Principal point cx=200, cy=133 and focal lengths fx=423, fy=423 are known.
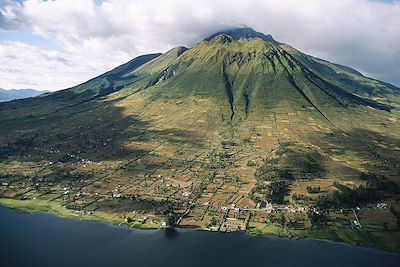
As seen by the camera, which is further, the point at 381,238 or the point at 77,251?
the point at 381,238

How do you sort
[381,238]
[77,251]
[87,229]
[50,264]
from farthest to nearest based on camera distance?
[87,229], [381,238], [77,251], [50,264]

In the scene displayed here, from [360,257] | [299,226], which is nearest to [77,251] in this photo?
[299,226]

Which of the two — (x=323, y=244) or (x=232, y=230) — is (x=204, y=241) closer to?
(x=232, y=230)

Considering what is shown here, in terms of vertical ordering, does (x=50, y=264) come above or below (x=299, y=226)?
below

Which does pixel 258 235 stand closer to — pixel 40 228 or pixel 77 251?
pixel 77 251

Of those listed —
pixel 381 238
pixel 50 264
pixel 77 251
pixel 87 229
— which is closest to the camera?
pixel 50 264

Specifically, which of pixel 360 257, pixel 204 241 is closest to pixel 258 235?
pixel 204 241
